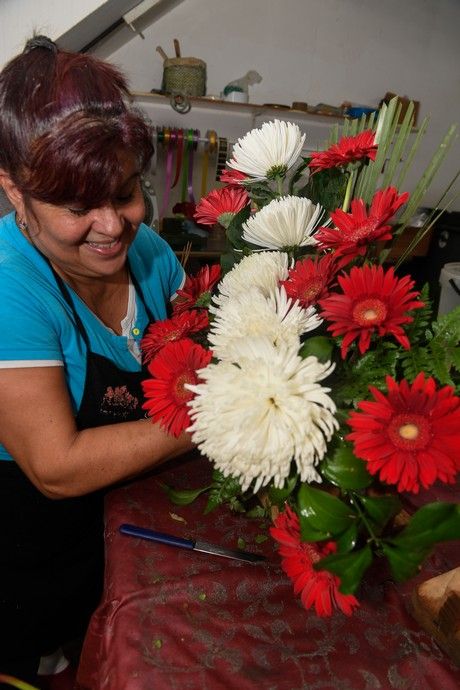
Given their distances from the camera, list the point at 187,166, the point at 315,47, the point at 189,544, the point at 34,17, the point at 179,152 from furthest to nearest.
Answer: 1. the point at 315,47
2. the point at 187,166
3. the point at 179,152
4. the point at 34,17
5. the point at 189,544

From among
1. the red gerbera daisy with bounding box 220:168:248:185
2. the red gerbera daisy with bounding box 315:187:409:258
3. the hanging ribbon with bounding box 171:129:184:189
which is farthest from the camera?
the hanging ribbon with bounding box 171:129:184:189

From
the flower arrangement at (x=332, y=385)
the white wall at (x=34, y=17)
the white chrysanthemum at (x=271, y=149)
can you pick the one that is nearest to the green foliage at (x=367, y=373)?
the flower arrangement at (x=332, y=385)

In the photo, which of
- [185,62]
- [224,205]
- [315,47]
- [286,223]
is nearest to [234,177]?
[224,205]

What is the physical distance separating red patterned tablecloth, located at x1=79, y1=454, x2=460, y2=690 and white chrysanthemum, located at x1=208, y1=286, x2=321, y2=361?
28 centimetres

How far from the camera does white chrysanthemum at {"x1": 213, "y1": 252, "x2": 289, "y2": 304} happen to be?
1.84 feet

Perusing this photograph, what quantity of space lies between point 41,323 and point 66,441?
179mm

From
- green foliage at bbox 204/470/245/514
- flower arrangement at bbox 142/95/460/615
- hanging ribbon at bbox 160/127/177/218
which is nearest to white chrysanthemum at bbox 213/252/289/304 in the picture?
flower arrangement at bbox 142/95/460/615

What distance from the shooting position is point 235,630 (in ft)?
1.74

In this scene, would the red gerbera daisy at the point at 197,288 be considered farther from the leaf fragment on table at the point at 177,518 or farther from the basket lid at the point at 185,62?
the basket lid at the point at 185,62

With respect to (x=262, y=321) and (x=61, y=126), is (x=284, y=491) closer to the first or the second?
(x=262, y=321)

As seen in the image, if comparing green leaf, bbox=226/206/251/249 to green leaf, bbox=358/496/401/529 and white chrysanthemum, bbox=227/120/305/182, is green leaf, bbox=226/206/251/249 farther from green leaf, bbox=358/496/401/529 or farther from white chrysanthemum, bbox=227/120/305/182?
green leaf, bbox=358/496/401/529

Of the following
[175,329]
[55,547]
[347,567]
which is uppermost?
[175,329]

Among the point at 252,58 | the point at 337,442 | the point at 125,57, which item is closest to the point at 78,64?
the point at 337,442

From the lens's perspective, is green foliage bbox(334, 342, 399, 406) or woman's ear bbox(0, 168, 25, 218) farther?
woman's ear bbox(0, 168, 25, 218)
